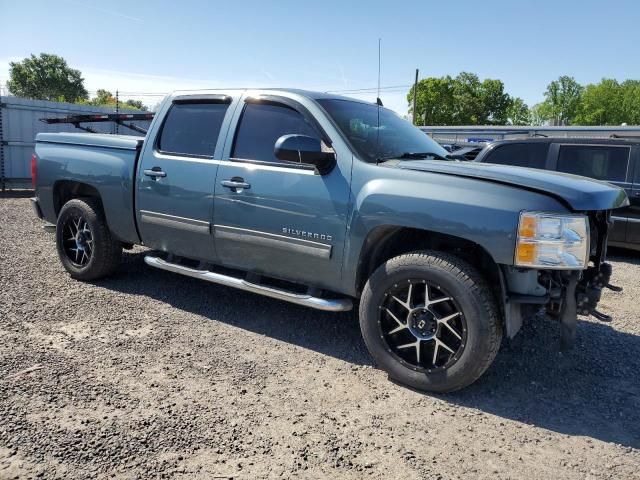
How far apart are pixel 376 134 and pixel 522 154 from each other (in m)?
4.55

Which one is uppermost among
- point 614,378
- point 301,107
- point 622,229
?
point 301,107

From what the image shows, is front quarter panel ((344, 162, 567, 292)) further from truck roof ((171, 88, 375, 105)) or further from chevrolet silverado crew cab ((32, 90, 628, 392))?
truck roof ((171, 88, 375, 105))

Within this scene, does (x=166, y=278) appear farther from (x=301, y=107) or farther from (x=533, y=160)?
(x=533, y=160)

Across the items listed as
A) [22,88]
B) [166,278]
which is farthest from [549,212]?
[22,88]

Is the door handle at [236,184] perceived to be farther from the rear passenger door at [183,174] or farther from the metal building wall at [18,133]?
the metal building wall at [18,133]

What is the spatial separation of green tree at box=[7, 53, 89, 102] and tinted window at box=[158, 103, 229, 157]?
93.2 metres

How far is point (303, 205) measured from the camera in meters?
3.74

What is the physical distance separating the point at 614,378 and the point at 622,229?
4.27 m

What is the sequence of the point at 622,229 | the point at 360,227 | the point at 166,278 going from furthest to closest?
the point at 622,229 < the point at 166,278 < the point at 360,227

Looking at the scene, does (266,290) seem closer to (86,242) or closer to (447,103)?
(86,242)

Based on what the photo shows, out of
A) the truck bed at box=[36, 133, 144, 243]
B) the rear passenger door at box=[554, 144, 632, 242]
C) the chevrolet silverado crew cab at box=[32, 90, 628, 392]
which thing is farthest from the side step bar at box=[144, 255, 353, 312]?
the rear passenger door at box=[554, 144, 632, 242]

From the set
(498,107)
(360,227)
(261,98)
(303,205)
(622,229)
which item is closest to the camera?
(360,227)

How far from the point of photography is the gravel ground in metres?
2.57

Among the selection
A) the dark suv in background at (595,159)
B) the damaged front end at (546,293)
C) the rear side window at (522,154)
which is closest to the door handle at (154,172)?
the damaged front end at (546,293)
